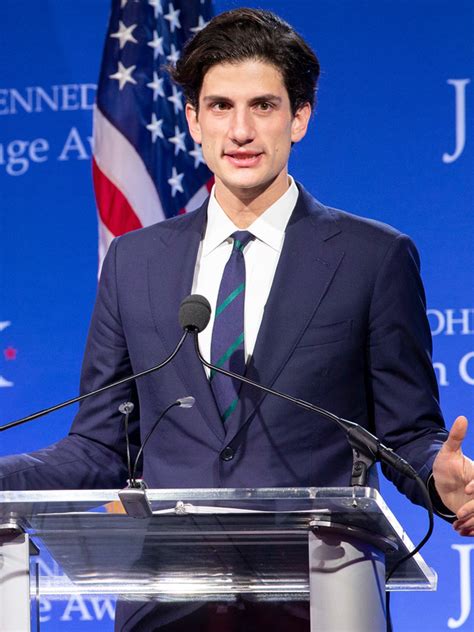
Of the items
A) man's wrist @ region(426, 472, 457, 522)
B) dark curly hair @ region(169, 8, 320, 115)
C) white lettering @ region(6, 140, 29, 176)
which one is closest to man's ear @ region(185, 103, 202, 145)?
dark curly hair @ region(169, 8, 320, 115)

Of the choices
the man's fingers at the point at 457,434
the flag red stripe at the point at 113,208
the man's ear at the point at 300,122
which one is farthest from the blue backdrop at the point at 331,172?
the man's fingers at the point at 457,434

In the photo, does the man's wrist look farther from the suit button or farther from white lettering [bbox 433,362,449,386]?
white lettering [bbox 433,362,449,386]

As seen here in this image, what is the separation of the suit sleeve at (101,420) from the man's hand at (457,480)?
67 cm

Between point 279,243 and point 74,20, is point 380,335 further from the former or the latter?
point 74,20

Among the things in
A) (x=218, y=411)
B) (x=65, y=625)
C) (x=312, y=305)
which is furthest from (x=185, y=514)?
(x=65, y=625)

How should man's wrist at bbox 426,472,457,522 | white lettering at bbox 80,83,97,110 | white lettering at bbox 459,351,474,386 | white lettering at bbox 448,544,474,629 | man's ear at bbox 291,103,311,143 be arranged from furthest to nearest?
1. white lettering at bbox 80,83,97,110
2. white lettering at bbox 459,351,474,386
3. white lettering at bbox 448,544,474,629
4. man's ear at bbox 291,103,311,143
5. man's wrist at bbox 426,472,457,522

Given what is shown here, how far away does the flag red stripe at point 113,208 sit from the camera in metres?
3.86

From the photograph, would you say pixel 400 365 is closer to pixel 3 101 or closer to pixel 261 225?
pixel 261 225

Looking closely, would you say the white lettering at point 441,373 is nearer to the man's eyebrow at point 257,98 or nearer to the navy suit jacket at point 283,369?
the navy suit jacket at point 283,369

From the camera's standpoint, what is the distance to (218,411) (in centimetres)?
218

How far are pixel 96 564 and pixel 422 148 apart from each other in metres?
2.45

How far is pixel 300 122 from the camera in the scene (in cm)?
250

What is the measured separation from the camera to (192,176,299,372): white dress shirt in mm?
2346

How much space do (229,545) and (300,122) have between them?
110 centimetres
